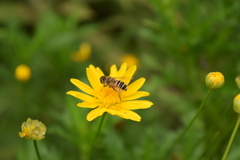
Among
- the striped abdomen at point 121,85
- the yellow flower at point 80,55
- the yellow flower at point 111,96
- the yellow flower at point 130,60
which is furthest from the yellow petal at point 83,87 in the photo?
the yellow flower at point 130,60

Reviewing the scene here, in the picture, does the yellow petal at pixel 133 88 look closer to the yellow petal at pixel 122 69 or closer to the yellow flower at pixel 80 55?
the yellow petal at pixel 122 69

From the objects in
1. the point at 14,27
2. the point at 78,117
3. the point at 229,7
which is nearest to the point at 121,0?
the point at 14,27

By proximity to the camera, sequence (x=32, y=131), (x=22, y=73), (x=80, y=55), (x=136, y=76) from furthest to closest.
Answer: (x=136, y=76)
(x=80, y=55)
(x=22, y=73)
(x=32, y=131)

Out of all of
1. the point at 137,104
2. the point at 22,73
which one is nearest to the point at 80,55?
the point at 22,73

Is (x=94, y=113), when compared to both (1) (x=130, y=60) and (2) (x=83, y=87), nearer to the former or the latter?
(2) (x=83, y=87)

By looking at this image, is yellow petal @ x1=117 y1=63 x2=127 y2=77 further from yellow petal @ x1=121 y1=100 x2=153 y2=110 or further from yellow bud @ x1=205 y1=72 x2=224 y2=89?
yellow bud @ x1=205 y1=72 x2=224 y2=89

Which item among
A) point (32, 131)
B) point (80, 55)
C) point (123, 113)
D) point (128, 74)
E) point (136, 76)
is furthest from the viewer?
point (136, 76)
